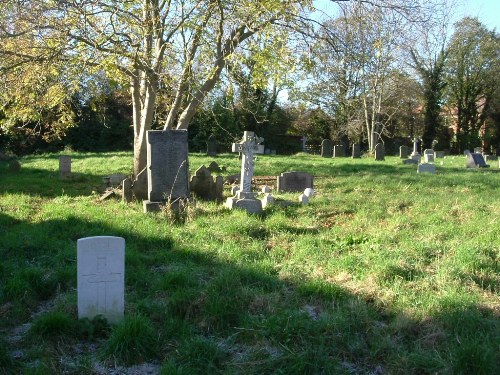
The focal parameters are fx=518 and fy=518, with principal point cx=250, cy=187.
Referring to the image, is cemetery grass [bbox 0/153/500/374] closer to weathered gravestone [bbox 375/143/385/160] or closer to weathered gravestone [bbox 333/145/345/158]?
weathered gravestone [bbox 375/143/385/160]

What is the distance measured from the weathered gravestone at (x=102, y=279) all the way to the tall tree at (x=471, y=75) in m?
43.7

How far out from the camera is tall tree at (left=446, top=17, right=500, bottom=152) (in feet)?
145

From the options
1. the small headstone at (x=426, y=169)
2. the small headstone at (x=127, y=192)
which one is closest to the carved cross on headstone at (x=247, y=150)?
the small headstone at (x=127, y=192)

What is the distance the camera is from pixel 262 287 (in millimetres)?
5566

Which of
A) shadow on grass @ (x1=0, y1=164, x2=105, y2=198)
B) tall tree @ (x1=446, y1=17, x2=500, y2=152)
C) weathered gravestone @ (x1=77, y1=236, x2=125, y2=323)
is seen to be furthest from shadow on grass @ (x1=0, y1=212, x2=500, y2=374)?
tall tree @ (x1=446, y1=17, x2=500, y2=152)

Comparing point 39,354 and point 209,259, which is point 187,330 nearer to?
point 39,354

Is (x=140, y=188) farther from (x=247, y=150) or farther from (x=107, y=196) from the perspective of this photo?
(x=247, y=150)

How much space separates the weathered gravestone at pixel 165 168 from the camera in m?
10.2

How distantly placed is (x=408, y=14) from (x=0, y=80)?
9700 mm

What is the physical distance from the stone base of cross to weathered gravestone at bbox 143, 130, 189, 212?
104 centimetres

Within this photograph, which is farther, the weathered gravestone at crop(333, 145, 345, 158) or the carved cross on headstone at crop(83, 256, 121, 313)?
the weathered gravestone at crop(333, 145, 345, 158)

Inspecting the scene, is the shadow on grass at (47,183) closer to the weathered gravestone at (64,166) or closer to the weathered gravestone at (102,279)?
the weathered gravestone at (64,166)

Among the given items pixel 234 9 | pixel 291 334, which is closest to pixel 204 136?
pixel 234 9

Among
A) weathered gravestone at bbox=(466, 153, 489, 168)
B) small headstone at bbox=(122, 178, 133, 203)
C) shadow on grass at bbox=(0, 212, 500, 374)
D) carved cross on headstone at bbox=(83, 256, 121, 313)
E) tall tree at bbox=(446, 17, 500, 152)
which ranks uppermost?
tall tree at bbox=(446, 17, 500, 152)
